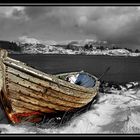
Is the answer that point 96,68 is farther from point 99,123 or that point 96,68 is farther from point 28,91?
point 28,91

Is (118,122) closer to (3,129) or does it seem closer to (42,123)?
(42,123)

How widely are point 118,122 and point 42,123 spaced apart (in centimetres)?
404

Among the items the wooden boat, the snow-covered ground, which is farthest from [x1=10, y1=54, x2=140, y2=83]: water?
the wooden boat

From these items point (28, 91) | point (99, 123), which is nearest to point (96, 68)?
point (99, 123)

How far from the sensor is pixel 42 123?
11.5 meters

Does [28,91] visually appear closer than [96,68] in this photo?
Yes

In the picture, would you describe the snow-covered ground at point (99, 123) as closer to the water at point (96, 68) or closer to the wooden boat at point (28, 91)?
the wooden boat at point (28, 91)

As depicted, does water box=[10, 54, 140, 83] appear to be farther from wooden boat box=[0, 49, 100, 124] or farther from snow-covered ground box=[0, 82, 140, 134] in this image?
wooden boat box=[0, 49, 100, 124]

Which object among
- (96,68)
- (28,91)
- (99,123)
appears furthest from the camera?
(96,68)

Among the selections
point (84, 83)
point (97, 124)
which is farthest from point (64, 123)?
point (84, 83)

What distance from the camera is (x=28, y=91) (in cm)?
1046

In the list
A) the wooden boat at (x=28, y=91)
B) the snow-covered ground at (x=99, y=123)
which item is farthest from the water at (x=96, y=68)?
the wooden boat at (x=28, y=91)

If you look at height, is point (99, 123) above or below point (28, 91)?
below

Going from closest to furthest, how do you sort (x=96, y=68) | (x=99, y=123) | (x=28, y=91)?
1. (x=28, y=91)
2. (x=99, y=123)
3. (x=96, y=68)
